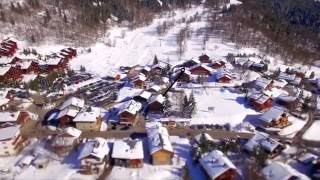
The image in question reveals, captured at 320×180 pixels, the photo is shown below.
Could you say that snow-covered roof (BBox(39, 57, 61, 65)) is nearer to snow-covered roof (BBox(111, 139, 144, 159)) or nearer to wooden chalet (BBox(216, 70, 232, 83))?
wooden chalet (BBox(216, 70, 232, 83))

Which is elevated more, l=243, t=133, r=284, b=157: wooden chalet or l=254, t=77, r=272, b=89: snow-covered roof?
l=254, t=77, r=272, b=89: snow-covered roof

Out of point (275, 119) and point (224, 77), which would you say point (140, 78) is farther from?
point (275, 119)

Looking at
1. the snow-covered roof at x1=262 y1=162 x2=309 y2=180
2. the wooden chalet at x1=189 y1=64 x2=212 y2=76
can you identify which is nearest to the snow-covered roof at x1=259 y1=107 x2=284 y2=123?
the snow-covered roof at x1=262 y1=162 x2=309 y2=180

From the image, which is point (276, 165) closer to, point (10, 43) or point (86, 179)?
point (86, 179)

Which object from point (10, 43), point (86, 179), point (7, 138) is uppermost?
point (10, 43)

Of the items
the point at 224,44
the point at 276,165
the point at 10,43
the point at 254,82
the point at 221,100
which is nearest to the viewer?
the point at 276,165

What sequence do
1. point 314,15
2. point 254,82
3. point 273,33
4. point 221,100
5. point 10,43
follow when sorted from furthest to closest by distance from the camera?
point 314,15
point 273,33
point 10,43
point 254,82
point 221,100

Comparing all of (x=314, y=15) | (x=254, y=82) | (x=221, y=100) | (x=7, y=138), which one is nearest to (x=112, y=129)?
(x=7, y=138)
